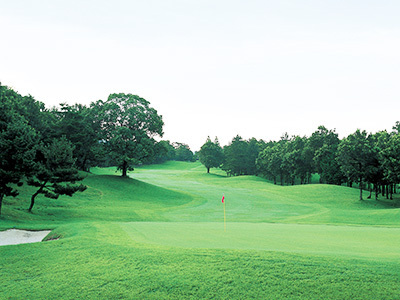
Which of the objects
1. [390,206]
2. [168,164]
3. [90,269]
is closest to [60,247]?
A: [90,269]

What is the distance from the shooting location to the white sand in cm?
1373

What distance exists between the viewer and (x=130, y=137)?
149 ft

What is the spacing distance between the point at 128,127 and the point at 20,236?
33.1 metres

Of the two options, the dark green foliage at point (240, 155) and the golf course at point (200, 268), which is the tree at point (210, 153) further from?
the golf course at point (200, 268)

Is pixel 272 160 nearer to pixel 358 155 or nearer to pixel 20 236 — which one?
pixel 358 155

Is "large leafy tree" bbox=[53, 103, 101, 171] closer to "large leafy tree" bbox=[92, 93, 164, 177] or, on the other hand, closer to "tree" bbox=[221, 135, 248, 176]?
"large leafy tree" bbox=[92, 93, 164, 177]

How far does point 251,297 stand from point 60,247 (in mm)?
6873

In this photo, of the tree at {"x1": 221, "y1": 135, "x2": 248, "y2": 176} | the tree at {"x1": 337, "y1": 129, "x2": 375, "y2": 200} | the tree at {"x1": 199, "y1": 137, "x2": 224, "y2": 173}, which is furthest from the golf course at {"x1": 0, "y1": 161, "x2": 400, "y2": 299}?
the tree at {"x1": 199, "y1": 137, "x2": 224, "y2": 173}

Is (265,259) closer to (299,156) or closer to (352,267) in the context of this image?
(352,267)

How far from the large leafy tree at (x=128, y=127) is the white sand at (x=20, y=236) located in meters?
28.5

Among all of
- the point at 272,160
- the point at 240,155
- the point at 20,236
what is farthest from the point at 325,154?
the point at 20,236

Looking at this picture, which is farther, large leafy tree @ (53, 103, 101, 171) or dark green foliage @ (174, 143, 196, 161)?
dark green foliage @ (174, 143, 196, 161)

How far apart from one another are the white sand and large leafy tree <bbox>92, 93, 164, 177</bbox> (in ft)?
93.5

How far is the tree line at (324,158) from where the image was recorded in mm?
42875
